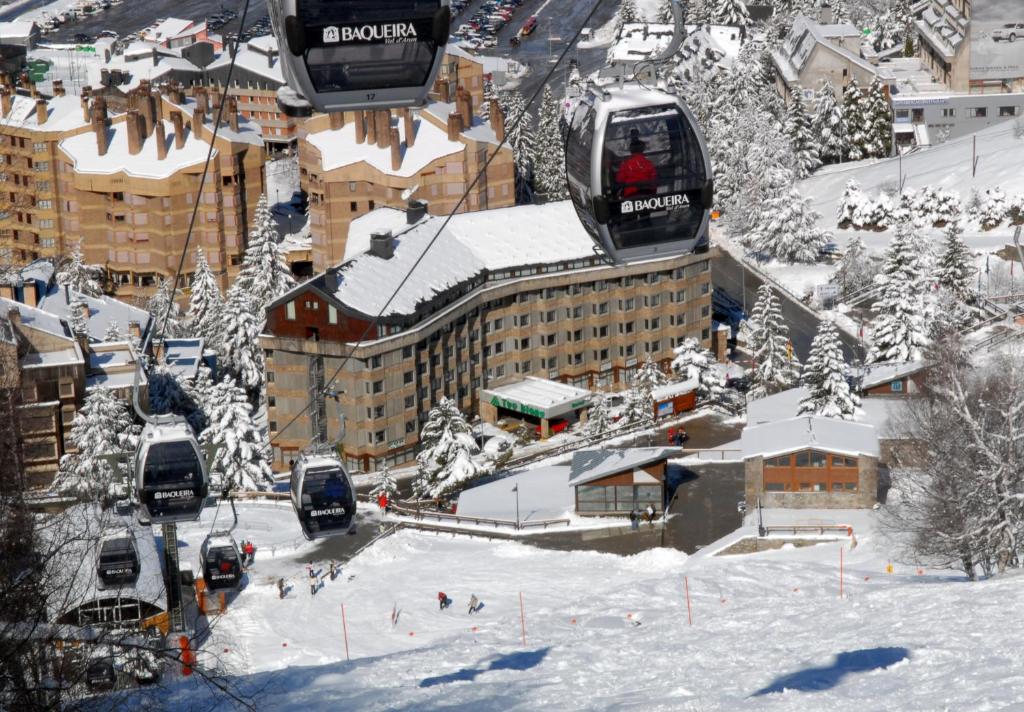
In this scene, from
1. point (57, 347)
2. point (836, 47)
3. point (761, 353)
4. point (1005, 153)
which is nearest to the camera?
point (57, 347)

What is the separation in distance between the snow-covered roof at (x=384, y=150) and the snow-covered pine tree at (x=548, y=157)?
12790 millimetres

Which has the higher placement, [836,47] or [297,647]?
[836,47]

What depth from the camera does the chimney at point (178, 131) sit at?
10819 cm

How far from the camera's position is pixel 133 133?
4269 inches

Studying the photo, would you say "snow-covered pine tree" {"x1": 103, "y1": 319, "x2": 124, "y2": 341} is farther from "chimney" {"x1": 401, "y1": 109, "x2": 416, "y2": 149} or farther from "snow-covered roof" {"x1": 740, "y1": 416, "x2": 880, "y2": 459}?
"snow-covered roof" {"x1": 740, "y1": 416, "x2": 880, "y2": 459}

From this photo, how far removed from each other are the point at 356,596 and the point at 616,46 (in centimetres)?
3233

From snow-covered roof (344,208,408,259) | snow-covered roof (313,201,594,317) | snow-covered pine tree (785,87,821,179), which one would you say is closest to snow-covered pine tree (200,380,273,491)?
snow-covered roof (313,201,594,317)

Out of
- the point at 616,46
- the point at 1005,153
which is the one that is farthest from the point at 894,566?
the point at 1005,153

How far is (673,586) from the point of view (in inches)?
2312

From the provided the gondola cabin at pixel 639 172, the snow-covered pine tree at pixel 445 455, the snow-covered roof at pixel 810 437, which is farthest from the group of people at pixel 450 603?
the gondola cabin at pixel 639 172

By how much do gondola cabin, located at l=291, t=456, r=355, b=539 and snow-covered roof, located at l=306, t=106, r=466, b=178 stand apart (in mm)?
57053

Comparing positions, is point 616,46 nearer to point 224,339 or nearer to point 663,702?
point 663,702

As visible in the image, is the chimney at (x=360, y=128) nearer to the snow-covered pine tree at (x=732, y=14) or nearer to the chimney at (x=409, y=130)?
the chimney at (x=409, y=130)

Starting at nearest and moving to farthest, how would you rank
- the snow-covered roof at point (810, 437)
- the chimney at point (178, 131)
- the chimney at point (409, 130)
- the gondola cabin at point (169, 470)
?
the gondola cabin at point (169, 470), the snow-covered roof at point (810, 437), the chimney at point (409, 130), the chimney at point (178, 131)
